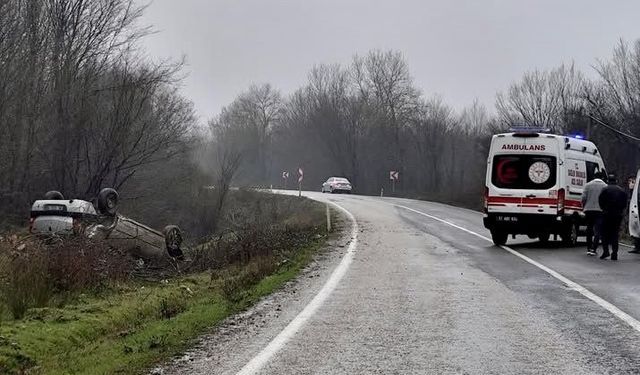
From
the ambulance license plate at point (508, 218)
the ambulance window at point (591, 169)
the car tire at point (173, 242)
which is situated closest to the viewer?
the ambulance license plate at point (508, 218)

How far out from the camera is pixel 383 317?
8.55m

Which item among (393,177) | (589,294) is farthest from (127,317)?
(393,177)

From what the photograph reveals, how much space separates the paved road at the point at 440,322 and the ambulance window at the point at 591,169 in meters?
4.65

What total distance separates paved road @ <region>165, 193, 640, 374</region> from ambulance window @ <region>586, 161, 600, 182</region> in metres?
4.65

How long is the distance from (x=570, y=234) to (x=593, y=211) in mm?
1927

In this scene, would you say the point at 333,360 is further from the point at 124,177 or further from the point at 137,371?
the point at 124,177

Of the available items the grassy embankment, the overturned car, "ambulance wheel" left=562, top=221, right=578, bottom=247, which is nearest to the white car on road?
the overturned car

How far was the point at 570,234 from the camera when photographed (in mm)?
17844

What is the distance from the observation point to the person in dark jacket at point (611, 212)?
15.3 meters

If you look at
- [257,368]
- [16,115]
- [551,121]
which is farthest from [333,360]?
[551,121]

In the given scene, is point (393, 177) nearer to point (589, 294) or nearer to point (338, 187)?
point (338, 187)

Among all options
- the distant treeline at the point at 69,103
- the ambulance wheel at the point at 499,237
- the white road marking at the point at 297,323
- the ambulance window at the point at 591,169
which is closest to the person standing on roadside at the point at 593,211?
the ambulance wheel at the point at 499,237

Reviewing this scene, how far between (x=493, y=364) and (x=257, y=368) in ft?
6.95

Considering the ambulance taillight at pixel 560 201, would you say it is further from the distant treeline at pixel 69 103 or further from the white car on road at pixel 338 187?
the white car on road at pixel 338 187
